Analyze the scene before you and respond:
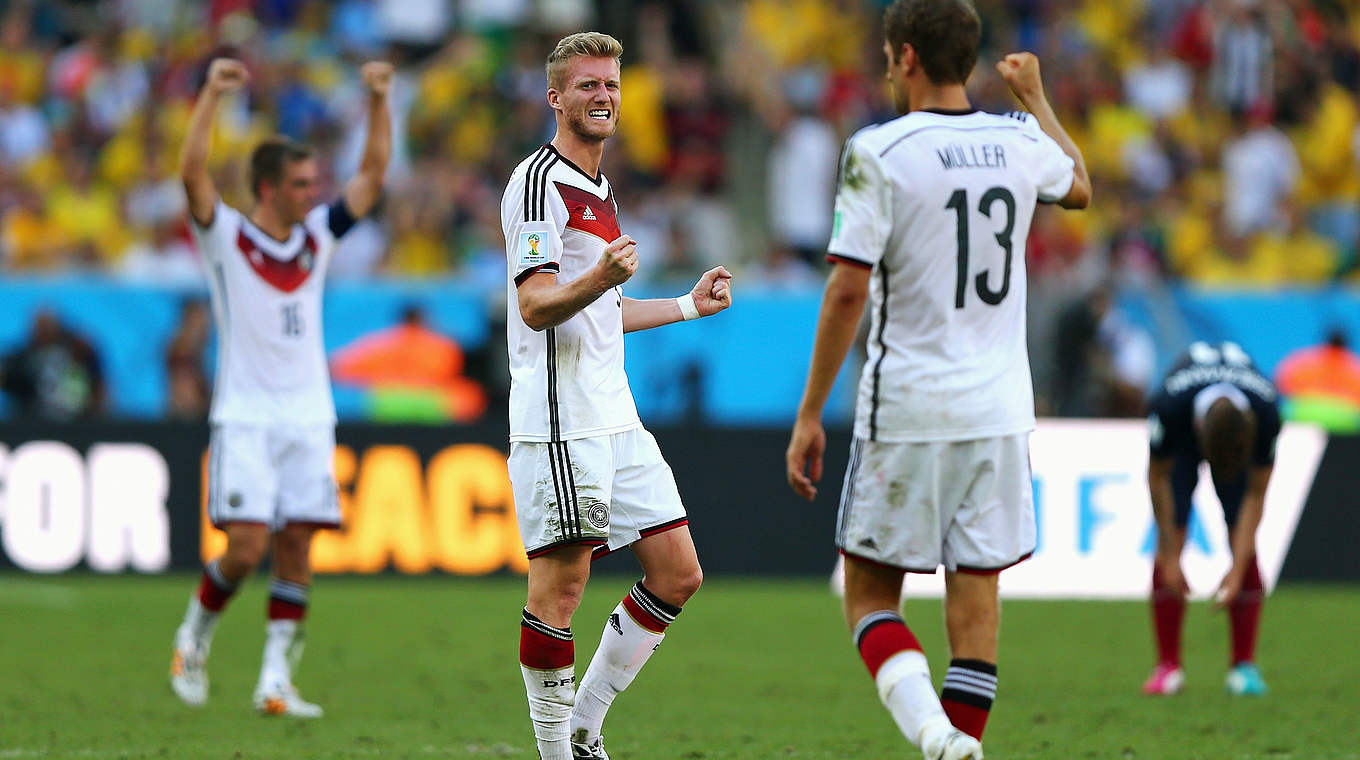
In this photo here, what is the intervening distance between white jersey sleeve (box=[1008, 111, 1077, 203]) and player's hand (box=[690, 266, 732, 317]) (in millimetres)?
1044

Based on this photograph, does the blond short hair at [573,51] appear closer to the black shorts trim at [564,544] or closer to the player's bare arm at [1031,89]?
the player's bare arm at [1031,89]

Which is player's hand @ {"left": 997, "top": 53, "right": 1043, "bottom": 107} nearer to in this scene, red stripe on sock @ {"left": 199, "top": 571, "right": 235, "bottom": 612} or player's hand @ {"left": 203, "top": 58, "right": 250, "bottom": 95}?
player's hand @ {"left": 203, "top": 58, "right": 250, "bottom": 95}

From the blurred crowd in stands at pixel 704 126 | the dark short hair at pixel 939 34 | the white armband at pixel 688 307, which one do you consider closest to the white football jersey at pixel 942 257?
the dark short hair at pixel 939 34

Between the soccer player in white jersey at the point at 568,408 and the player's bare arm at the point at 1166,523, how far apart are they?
11.2ft

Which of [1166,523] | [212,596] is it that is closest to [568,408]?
[212,596]

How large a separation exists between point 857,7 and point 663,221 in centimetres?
412

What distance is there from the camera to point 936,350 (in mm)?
5117

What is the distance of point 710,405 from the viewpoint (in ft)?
47.6

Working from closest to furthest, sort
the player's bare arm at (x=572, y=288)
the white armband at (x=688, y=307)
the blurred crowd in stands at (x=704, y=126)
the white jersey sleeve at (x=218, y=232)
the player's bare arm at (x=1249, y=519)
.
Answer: the player's bare arm at (x=572, y=288), the white armband at (x=688, y=307), the white jersey sleeve at (x=218, y=232), the player's bare arm at (x=1249, y=519), the blurred crowd in stands at (x=704, y=126)

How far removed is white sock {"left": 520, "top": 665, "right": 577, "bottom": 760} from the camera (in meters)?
5.46

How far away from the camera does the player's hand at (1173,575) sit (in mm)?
8219

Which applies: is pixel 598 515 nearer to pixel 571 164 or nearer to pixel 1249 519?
pixel 571 164

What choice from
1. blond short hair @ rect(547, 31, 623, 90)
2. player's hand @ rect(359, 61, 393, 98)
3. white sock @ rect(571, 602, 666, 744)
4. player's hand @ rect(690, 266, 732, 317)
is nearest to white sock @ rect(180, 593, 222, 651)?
player's hand @ rect(359, 61, 393, 98)

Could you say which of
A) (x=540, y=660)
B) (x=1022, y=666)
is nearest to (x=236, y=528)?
(x=540, y=660)
